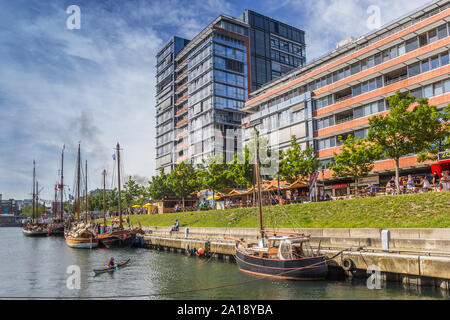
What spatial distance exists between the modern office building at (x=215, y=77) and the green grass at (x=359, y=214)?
54357 millimetres

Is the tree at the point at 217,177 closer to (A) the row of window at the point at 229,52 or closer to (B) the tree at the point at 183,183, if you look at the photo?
(B) the tree at the point at 183,183

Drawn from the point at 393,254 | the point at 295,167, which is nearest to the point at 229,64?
the point at 295,167

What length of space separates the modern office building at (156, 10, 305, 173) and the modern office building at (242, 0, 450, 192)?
28365 mm

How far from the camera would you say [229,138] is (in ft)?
326

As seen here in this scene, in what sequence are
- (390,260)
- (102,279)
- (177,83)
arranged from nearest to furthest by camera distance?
1. (390,260)
2. (102,279)
3. (177,83)

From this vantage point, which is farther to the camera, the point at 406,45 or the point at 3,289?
the point at 406,45

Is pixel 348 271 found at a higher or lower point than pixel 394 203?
lower

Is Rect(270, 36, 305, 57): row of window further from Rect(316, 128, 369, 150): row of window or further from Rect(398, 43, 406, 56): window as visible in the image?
Rect(398, 43, 406, 56): window

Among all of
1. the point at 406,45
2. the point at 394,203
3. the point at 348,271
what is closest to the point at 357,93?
the point at 406,45

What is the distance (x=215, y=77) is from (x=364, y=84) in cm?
5311

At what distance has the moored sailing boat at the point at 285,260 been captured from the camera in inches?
909

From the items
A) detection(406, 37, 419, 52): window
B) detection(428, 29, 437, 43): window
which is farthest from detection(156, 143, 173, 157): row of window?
detection(428, 29, 437, 43): window
